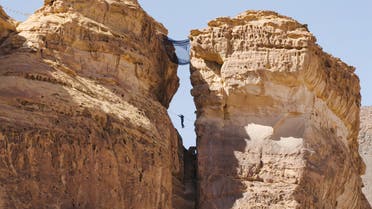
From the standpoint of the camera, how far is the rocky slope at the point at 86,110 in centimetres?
2414

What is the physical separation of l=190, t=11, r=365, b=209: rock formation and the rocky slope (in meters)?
0.99

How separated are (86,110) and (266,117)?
18.8ft

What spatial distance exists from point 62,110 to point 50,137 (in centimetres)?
104

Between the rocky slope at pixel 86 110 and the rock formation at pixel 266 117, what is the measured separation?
0.99 metres

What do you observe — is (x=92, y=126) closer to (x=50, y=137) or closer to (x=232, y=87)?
(x=50, y=137)

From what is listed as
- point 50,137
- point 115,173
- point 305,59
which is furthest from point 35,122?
point 305,59

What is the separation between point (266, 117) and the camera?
1182 inches

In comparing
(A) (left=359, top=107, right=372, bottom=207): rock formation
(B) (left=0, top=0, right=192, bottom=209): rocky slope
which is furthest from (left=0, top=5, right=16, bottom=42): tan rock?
(A) (left=359, top=107, right=372, bottom=207): rock formation

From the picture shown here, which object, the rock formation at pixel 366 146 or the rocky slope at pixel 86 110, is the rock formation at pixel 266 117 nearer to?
the rocky slope at pixel 86 110

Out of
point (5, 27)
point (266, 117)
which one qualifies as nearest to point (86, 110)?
point (5, 27)

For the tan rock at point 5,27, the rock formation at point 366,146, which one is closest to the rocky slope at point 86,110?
the tan rock at point 5,27

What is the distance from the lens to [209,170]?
2942 centimetres

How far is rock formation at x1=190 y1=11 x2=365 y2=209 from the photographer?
2905 cm

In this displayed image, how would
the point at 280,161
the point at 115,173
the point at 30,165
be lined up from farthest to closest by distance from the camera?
1. the point at 280,161
2. the point at 115,173
3. the point at 30,165
